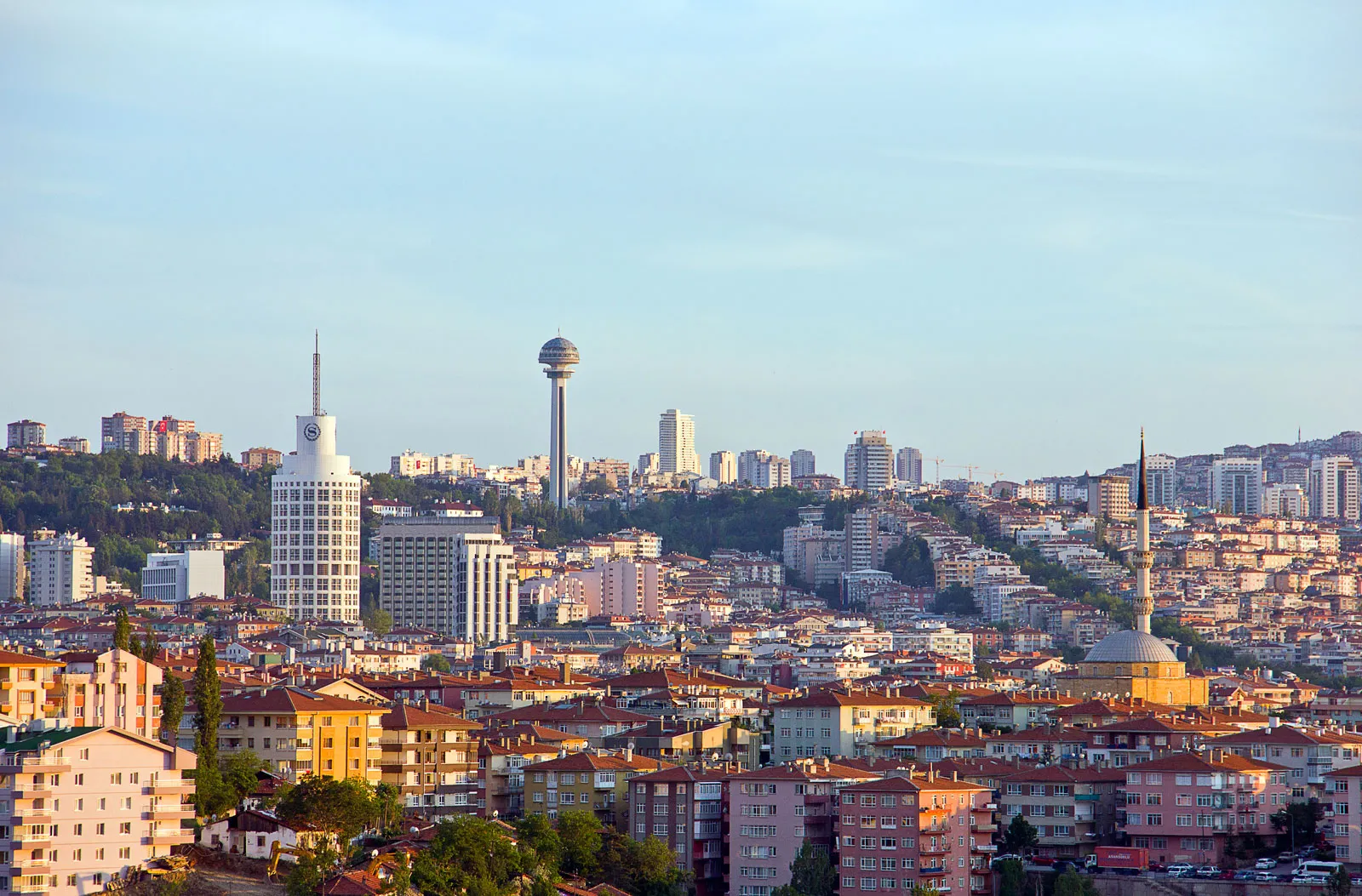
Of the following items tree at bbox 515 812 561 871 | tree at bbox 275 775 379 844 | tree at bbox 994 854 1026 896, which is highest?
tree at bbox 275 775 379 844

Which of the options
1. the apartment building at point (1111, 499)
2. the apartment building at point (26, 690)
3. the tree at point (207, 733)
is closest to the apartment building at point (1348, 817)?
the tree at point (207, 733)

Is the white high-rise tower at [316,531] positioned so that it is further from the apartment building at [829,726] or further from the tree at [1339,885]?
the tree at [1339,885]

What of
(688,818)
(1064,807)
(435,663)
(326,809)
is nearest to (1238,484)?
(435,663)

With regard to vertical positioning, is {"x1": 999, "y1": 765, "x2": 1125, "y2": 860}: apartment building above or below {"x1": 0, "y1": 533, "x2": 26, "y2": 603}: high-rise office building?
below

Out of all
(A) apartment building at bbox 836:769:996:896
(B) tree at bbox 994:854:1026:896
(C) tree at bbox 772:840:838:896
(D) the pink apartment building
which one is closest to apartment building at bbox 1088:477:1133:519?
(D) the pink apartment building

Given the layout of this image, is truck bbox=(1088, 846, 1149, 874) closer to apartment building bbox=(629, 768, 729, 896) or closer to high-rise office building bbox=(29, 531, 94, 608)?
apartment building bbox=(629, 768, 729, 896)

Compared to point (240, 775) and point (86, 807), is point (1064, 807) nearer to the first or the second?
point (240, 775)

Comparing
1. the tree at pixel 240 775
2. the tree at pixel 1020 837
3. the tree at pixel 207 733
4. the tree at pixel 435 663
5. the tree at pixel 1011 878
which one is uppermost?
the tree at pixel 207 733
